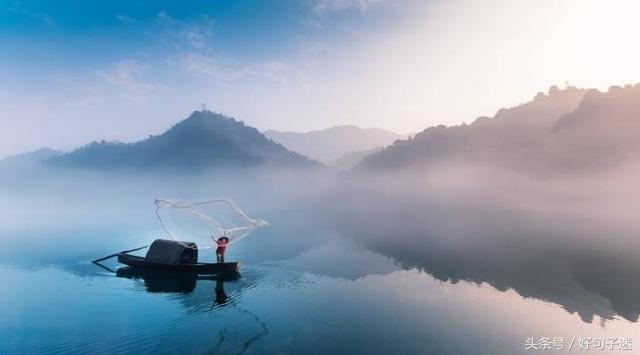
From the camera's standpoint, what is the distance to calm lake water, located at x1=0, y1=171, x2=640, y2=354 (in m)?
28.0

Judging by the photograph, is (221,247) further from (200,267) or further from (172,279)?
(172,279)

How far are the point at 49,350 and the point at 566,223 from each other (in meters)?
135

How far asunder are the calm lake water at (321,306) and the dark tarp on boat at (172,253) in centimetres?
234

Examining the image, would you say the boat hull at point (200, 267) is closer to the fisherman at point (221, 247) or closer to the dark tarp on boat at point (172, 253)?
the dark tarp on boat at point (172, 253)

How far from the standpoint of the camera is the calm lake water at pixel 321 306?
2800cm

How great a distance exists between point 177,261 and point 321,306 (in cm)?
1950

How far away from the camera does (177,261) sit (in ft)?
147

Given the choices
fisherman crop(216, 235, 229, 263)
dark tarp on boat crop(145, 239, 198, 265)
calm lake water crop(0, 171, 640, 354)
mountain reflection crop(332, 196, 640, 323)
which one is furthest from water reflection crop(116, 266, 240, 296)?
mountain reflection crop(332, 196, 640, 323)

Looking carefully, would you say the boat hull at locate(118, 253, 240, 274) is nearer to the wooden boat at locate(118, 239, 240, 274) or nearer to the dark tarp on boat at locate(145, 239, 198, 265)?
the wooden boat at locate(118, 239, 240, 274)

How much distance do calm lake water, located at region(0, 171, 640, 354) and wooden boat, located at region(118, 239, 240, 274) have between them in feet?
4.33

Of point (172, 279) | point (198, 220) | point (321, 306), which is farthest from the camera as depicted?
point (198, 220)

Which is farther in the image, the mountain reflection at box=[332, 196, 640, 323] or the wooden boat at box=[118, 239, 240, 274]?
the wooden boat at box=[118, 239, 240, 274]

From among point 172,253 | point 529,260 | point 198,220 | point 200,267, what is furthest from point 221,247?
point 198,220

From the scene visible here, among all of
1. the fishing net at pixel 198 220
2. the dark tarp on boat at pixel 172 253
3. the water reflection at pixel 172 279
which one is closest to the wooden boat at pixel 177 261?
the dark tarp on boat at pixel 172 253
